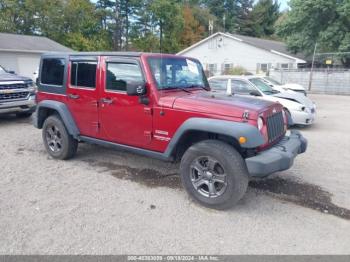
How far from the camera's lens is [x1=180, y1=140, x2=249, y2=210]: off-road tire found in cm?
391

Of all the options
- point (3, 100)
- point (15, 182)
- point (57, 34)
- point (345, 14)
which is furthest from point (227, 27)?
point (15, 182)

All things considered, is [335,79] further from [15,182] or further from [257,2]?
[257,2]

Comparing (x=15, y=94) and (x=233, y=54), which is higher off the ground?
(x=233, y=54)

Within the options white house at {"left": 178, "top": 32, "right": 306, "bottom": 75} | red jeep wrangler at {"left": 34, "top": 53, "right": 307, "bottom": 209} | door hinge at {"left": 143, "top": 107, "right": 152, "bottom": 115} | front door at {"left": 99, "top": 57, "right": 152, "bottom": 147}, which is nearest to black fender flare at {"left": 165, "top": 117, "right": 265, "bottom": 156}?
red jeep wrangler at {"left": 34, "top": 53, "right": 307, "bottom": 209}

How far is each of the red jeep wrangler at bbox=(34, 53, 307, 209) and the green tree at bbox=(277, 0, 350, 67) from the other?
23259 millimetres

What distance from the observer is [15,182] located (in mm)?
4969

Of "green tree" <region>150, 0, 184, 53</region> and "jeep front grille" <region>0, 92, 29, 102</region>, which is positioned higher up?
"green tree" <region>150, 0, 184, 53</region>

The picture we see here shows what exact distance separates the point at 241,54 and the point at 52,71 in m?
28.4

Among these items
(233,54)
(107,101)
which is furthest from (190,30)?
(107,101)

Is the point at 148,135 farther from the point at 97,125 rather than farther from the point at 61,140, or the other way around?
the point at 61,140

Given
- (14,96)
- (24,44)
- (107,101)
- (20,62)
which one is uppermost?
(24,44)

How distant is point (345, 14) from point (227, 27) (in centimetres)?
3679

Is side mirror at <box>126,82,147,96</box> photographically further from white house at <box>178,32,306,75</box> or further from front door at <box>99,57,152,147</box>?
white house at <box>178,32,306,75</box>

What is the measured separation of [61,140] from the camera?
5875 millimetres
